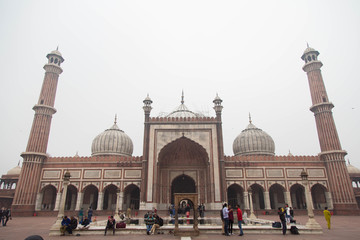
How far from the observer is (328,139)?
79.8ft

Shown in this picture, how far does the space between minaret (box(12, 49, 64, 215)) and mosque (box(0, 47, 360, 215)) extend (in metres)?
0.09

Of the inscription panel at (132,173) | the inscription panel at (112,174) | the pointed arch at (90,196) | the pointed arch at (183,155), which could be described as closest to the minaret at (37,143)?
the pointed arch at (90,196)

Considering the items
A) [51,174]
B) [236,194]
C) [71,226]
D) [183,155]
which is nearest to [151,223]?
[71,226]

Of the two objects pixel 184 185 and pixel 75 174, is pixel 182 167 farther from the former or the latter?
pixel 75 174

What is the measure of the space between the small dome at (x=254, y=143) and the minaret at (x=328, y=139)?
5.76m

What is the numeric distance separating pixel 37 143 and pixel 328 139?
1159 inches

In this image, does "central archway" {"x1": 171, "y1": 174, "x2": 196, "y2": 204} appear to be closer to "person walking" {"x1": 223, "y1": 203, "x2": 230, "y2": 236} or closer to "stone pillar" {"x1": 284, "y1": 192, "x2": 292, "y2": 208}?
"stone pillar" {"x1": 284, "y1": 192, "x2": 292, "y2": 208}

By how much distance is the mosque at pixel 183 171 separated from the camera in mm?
22297

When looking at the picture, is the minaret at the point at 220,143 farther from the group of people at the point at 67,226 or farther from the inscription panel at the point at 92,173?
the group of people at the point at 67,226

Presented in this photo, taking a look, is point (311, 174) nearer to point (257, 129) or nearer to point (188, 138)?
point (257, 129)

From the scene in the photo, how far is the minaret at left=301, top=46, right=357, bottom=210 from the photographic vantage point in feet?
73.4

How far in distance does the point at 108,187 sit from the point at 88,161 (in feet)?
11.1

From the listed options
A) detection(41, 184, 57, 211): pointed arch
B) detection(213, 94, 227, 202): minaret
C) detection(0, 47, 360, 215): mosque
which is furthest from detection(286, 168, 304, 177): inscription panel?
detection(41, 184, 57, 211): pointed arch

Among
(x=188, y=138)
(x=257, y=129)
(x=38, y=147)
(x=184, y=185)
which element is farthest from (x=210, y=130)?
(x=38, y=147)
